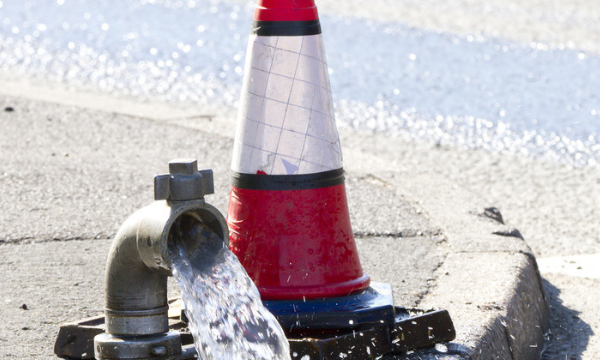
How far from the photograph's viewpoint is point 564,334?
10.2 ft

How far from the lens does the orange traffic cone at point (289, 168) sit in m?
2.50

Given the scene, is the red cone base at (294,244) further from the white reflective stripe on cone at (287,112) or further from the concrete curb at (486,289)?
the concrete curb at (486,289)

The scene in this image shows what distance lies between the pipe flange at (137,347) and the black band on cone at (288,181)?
1.60 ft

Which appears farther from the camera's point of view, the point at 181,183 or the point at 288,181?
the point at 288,181

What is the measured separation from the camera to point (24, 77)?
7.39 meters

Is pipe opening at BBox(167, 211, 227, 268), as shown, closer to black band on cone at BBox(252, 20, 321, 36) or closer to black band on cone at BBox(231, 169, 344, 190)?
black band on cone at BBox(231, 169, 344, 190)

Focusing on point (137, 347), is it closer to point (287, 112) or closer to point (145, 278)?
point (145, 278)

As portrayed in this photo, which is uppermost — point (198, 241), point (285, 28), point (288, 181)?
point (285, 28)

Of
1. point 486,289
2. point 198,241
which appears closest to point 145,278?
point 198,241

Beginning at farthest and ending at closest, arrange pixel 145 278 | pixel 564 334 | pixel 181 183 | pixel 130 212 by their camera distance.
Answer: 1. pixel 130 212
2. pixel 564 334
3. pixel 145 278
4. pixel 181 183

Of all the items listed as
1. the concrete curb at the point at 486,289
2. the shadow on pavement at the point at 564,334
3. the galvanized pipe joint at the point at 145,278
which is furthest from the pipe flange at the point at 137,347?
the shadow on pavement at the point at 564,334

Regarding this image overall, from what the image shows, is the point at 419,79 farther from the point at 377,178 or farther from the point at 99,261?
the point at 99,261

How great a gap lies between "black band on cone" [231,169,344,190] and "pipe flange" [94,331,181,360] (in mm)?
489

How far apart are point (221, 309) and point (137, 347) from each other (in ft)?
0.72
